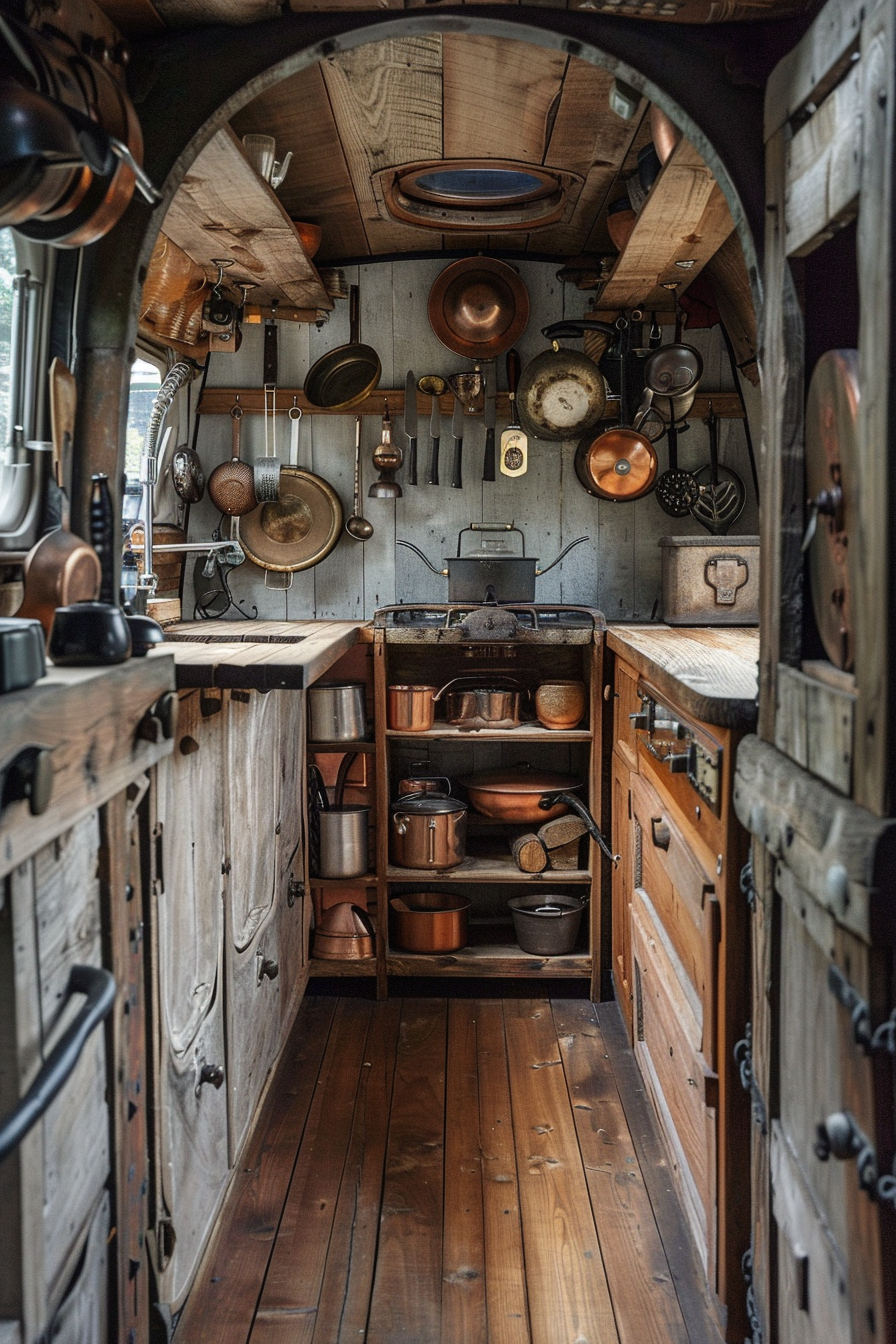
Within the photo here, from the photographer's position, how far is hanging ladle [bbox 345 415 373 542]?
12.9ft

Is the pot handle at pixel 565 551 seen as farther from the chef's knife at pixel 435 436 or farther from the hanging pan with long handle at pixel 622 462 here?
the chef's knife at pixel 435 436

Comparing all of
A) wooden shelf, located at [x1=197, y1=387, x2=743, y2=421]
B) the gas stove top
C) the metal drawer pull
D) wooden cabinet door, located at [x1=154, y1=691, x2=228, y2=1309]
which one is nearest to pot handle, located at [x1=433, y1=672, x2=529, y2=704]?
the gas stove top

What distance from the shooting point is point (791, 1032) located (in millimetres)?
1584

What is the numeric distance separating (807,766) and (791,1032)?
416 millimetres

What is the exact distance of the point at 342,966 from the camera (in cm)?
362

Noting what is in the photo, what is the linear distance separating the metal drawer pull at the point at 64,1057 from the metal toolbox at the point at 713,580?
2.51 meters

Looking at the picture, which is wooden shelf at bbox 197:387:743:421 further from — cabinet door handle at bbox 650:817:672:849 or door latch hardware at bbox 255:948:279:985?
door latch hardware at bbox 255:948:279:985

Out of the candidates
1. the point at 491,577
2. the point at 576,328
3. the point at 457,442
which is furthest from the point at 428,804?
the point at 576,328

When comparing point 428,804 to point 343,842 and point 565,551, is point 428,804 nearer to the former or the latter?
point 343,842

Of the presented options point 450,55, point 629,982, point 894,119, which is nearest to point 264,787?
point 629,982

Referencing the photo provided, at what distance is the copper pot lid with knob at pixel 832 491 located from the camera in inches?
51.9

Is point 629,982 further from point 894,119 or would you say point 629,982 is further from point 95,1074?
point 894,119

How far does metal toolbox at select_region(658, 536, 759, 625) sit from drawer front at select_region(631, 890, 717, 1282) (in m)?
0.99

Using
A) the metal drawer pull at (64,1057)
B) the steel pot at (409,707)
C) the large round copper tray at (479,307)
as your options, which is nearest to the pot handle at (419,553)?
the steel pot at (409,707)
